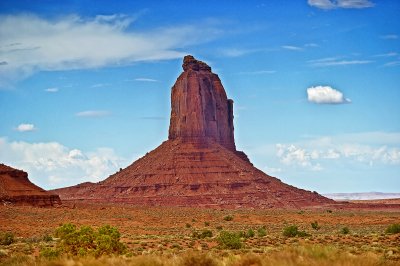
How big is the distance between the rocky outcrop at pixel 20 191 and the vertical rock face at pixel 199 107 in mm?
61133

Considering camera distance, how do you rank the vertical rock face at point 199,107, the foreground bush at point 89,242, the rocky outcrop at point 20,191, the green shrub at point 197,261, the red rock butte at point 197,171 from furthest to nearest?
the vertical rock face at point 199,107
the red rock butte at point 197,171
the rocky outcrop at point 20,191
the foreground bush at point 89,242
the green shrub at point 197,261

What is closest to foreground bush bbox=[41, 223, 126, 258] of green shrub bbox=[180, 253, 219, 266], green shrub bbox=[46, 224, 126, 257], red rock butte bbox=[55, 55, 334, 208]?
green shrub bbox=[46, 224, 126, 257]

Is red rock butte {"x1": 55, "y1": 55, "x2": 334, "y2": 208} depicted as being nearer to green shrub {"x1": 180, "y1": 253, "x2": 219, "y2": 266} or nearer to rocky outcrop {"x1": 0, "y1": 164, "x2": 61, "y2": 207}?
rocky outcrop {"x1": 0, "y1": 164, "x2": 61, "y2": 207}

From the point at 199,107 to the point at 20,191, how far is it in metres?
71.0

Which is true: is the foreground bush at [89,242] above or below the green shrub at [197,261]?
above

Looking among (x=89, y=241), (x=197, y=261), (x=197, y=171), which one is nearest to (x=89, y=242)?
(x=89, y=241)

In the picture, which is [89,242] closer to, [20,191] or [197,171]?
[20,191]

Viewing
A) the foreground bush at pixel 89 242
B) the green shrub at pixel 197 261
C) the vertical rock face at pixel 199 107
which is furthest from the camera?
the vertical rock face at pixel 199 107

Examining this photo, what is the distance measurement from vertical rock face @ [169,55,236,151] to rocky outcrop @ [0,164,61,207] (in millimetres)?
61133

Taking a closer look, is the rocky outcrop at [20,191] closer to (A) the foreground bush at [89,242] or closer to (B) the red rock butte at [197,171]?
(B) the red rock butte at [197,171]

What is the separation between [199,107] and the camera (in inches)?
5871

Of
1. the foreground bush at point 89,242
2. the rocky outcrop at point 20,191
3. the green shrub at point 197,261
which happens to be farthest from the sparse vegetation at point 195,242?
the rocky outcrop at point 20,191

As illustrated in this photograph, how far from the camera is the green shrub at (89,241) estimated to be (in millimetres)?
27984

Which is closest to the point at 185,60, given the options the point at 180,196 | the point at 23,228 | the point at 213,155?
the point at 213,155
